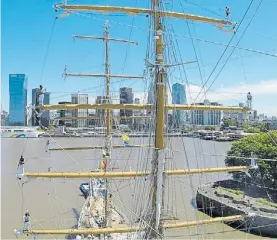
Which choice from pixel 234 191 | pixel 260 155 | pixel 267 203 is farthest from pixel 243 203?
pixel 260 155

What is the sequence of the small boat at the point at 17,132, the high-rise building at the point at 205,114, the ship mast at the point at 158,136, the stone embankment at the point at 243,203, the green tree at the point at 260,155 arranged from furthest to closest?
the small boat at the point at 17,132 < the green tree at the point at 260,155 < the stone embankment at the point at 243,203 < the high-rise building at the point at 205,114 < the ship mast at the point at 158,136

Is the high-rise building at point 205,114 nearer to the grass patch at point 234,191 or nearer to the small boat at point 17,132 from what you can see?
the grass patch at point 234,191

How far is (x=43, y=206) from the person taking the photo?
19219mm

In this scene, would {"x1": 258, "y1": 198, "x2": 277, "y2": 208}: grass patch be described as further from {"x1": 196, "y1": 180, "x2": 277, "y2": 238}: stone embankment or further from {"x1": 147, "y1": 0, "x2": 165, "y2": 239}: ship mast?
{"x1": 147, "y1": 0, "x2": 165, "y2": 239}: ship mast

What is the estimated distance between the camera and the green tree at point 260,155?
65.6 ft

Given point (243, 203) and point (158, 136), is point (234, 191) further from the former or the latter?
point (158, 136)

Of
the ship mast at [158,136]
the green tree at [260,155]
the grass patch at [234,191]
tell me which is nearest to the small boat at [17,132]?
the green tree at [260,155]

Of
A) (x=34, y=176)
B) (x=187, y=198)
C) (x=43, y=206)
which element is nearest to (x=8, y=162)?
(x=43, y=206)

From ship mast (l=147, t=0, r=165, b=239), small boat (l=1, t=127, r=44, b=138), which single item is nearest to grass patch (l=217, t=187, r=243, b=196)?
ship mast (l=147, t=0, r=165, b=239)

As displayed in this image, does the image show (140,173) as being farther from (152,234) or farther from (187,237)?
(187,237)

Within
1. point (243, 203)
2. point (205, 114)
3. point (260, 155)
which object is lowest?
point (243, 203)

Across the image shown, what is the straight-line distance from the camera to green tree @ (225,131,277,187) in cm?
1998

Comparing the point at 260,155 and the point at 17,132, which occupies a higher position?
the point at 260,155

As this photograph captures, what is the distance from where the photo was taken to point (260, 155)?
70.9 feet
